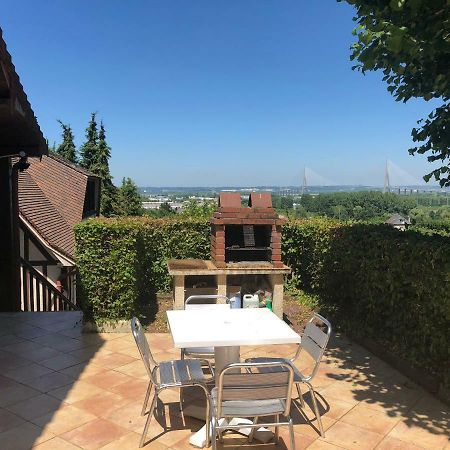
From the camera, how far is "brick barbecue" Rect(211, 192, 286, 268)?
276 inches

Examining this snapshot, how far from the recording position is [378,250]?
5801 millimetres

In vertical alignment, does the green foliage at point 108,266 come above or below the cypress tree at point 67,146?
below

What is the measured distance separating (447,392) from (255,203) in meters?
3.98

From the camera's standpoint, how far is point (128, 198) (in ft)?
122

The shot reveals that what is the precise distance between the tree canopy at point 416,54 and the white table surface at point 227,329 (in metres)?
2.52

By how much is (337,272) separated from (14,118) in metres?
5.60

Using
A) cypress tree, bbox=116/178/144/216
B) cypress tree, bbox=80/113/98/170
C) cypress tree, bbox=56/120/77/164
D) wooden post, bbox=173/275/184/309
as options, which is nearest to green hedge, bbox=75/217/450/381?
wooden post, bbox=173/275/184/309

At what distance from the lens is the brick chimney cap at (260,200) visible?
723 cm

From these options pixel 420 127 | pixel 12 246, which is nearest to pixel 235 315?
pixel 420 127

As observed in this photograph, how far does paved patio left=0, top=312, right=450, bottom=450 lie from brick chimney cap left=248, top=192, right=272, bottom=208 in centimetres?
236

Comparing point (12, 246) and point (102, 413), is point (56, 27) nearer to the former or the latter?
point (12, 246)

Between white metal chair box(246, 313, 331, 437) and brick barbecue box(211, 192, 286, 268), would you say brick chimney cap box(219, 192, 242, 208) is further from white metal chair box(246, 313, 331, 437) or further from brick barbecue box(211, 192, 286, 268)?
white metal chair box(246, 313, 331, 437)

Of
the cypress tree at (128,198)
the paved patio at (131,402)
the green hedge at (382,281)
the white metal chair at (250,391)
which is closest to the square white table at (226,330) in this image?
the white metal chair at (250,391)

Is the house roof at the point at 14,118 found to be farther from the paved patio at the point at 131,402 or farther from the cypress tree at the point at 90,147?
the cypress tree at the point at 90,147
